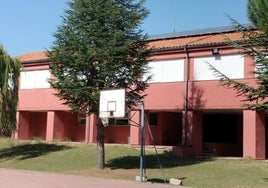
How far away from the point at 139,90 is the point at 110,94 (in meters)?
3.39

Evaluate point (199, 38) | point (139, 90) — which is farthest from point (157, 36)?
point (139, 90)

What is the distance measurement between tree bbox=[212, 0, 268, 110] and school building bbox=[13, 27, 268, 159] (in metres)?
8.34

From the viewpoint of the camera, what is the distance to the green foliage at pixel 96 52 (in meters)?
24.1

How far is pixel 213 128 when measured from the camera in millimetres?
37312

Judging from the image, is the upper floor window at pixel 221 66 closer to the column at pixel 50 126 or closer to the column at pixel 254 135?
the column at pixel 254 135

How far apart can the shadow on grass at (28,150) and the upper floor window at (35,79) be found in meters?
6.19

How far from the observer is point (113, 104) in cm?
2252

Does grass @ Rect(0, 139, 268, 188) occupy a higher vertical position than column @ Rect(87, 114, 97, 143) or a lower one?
lower

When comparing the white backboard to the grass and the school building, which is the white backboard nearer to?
the grass

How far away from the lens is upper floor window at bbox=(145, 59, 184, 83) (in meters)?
33.3

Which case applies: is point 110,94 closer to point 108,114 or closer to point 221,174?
point 108,114

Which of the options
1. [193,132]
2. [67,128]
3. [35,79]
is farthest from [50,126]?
[193,132]

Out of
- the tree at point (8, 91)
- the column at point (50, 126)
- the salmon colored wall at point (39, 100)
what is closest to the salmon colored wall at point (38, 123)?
the salmon colored wall at point (39, 100)

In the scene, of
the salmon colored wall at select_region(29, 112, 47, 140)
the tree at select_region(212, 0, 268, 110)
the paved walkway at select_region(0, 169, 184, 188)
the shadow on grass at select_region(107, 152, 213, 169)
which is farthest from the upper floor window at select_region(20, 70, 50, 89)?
the tree at select_region(212, 0, 268, 110)
